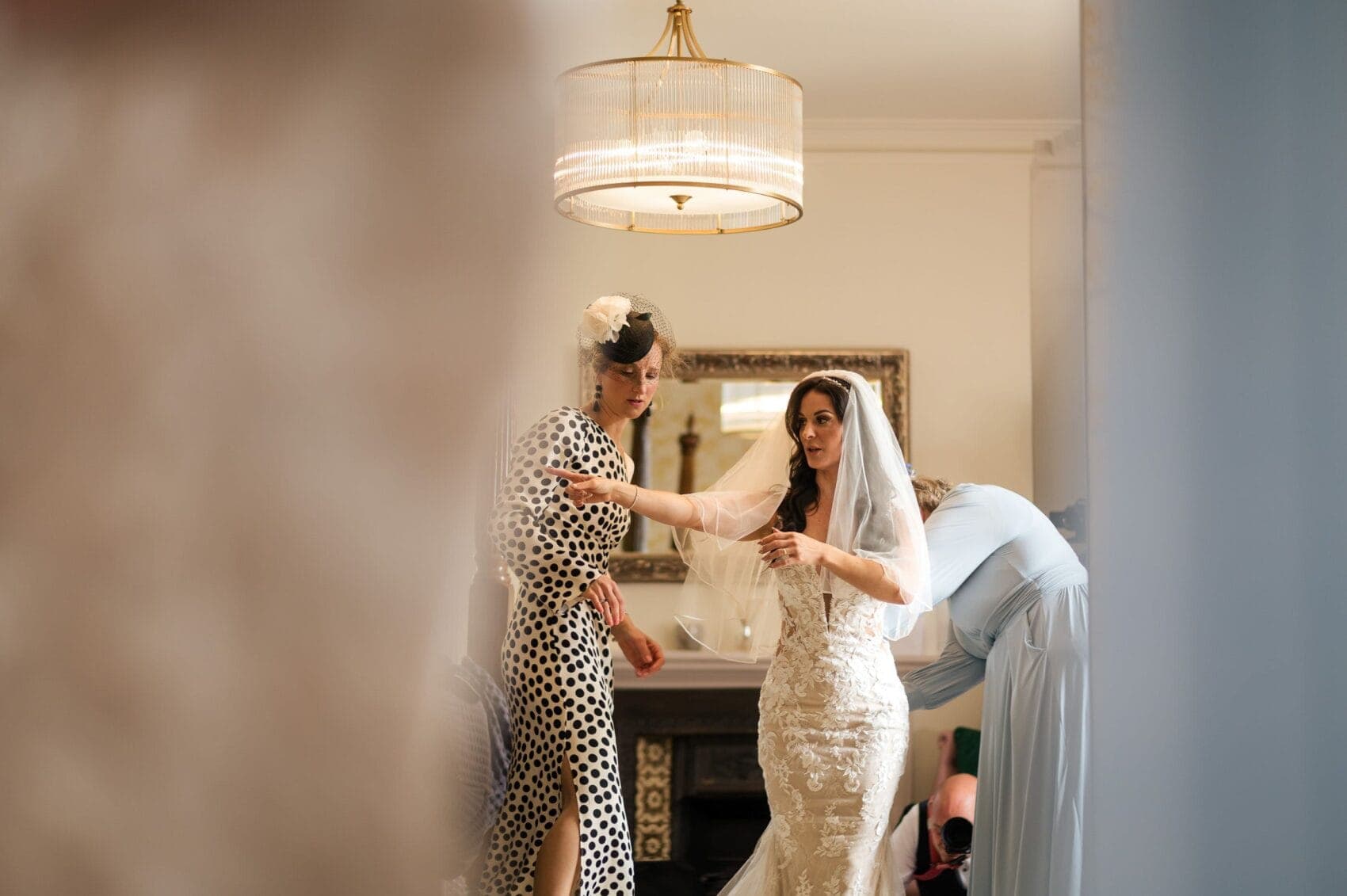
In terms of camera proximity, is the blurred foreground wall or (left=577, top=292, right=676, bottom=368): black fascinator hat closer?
the blurred foreground wall

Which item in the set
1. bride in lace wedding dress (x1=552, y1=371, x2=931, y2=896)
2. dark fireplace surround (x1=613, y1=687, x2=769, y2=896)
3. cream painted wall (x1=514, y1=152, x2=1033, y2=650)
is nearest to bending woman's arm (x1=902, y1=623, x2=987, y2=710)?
bride in lace wedding dress (x1=552, y1=371, x2=931, y2=896)

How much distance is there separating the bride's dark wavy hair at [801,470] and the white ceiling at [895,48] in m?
0.81

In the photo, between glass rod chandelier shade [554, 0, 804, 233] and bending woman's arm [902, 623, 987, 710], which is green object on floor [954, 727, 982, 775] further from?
glass rod chandelier shade [554, 0, 804, 233]

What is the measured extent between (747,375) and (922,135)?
3.20 feet

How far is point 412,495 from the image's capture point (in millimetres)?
473

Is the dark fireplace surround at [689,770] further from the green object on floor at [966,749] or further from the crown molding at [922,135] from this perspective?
the crown molding at [922,135]

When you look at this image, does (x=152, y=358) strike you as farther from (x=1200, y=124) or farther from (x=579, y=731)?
(x=579, y=731)

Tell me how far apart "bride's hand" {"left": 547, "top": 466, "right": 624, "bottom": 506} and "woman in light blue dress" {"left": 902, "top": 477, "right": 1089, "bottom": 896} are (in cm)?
62

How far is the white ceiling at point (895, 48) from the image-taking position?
282cm

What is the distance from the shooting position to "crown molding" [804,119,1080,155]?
3.73 m

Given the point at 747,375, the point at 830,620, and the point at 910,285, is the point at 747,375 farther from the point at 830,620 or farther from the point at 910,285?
the point at 830,620

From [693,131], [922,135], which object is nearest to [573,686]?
[693,131]

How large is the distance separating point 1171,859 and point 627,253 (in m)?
3.19

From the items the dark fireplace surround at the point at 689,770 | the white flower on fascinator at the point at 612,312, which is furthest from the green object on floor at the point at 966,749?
the white flower on fascinator at the point at 612,312
